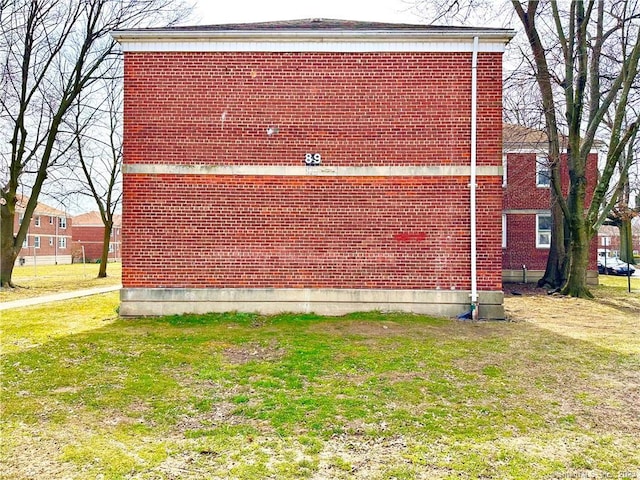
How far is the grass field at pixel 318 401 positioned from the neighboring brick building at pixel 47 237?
149 feet

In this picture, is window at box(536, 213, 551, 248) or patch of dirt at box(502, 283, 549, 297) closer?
patch of dirt at box(502, 283, 549, 297)

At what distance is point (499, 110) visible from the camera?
9672 mm

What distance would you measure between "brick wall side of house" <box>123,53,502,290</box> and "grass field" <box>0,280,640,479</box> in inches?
56.4

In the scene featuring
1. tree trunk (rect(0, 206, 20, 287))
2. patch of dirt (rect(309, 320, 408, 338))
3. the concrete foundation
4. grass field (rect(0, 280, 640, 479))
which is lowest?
grass field (rect(0, 280, 640, 479))

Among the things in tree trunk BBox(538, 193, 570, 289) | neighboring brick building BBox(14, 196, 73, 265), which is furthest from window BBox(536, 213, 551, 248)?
neighboring brick building BBox(14, 196, 73, 265)

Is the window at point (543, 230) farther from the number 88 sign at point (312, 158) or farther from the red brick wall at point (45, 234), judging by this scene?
the red brick wall at point (45, 234)

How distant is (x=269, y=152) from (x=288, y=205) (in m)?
1.23

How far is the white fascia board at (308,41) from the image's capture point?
9648mm

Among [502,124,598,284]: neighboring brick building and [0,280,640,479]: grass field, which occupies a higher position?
[502,124,598,284]: neighboring brick building

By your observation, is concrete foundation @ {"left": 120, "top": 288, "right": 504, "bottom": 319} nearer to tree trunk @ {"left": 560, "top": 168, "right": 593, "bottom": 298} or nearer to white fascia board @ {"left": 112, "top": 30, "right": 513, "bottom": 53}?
white fascia board @ {"left": 112, "top": 30, "right": 513, "bottom": 53}

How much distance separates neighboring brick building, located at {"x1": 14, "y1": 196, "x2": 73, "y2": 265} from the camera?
47.0 m

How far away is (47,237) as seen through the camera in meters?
50.8

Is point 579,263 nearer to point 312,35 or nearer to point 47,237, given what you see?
point 312,35

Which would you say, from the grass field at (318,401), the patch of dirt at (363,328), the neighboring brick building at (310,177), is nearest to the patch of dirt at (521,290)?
the grass field at (318,401)
